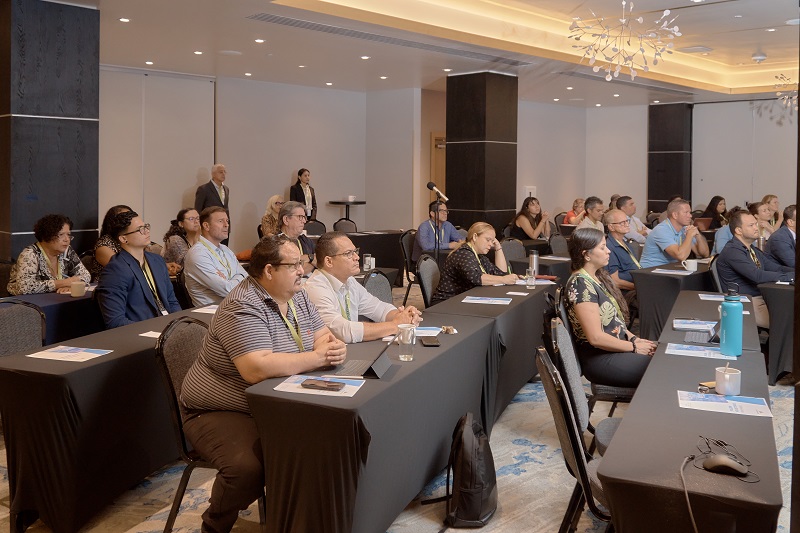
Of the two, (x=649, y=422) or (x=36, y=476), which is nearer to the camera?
(x=649, y=422)

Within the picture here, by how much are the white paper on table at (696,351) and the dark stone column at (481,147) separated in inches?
297

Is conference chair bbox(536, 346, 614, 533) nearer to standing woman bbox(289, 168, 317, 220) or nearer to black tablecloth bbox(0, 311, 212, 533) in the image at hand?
black tablecloth bbox(0, 311, 212, 533)

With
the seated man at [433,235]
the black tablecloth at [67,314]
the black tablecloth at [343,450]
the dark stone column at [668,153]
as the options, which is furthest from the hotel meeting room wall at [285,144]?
the black tablecloth at [343,450]

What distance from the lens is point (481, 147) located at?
10938 millimetres

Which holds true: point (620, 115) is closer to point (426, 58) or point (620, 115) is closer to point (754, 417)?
point (426, 58)

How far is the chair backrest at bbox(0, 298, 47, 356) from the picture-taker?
153 inches

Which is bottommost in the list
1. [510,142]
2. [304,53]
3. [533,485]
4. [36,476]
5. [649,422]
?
[533,485]

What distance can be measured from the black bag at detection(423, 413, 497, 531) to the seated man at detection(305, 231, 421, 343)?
67 centimetres

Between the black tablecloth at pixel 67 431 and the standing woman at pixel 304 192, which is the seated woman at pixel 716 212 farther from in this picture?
the black tablecloth at pixel 67 431

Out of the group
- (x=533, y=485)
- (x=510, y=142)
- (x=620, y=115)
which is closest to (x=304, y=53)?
(x=510, y=142)

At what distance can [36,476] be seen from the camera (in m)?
3.10

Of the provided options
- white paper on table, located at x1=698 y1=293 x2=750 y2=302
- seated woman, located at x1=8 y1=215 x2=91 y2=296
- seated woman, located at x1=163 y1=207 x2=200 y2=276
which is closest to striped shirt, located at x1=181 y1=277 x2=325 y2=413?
seated woman, located at x1=8 y1=215 x2=91 y2=296

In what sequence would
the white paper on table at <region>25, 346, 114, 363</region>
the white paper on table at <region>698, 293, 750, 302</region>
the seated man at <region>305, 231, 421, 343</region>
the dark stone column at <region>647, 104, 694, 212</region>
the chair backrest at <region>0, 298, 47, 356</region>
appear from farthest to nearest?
the dark stone column at <region>647, 104, 694, 212</region>
the white paper on table at <region>698, 293, 750, 302</region>
the chair backrest at <region>0, 298, 47, 356</region>
the seated man at <region>305, 231, 421, 343</region>
the white paper on table at <region>25, 346, 114, 363</region>

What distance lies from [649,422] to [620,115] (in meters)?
15.8
